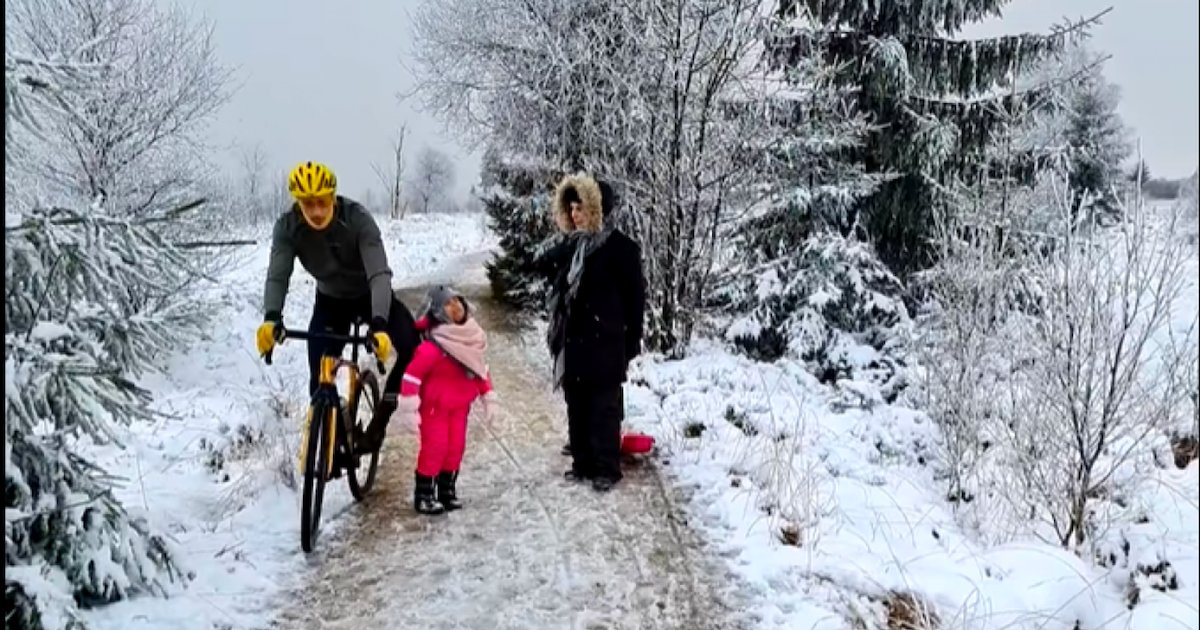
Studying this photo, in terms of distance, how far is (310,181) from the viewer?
4.51 meters

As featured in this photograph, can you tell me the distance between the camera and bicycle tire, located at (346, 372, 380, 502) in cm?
510

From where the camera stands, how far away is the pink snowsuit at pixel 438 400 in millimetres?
5016

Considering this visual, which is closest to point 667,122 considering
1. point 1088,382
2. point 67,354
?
point 1088,382

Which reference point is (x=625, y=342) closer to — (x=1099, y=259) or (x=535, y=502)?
(x=535, y=502)

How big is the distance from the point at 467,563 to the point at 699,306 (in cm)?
704

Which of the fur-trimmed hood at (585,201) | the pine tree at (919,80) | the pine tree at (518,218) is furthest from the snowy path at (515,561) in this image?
the pine tree at (518,218)

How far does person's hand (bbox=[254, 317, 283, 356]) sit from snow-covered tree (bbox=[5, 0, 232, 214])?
231 inches

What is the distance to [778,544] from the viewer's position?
466 centimetres

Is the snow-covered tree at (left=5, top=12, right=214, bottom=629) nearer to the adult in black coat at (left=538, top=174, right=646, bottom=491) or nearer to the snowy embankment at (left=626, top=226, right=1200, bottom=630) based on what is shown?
the adult in black coat at (left=538, top=174, right=646, bottom=491)

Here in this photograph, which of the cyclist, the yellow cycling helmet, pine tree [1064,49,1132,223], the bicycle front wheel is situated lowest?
the bicycle front wheel

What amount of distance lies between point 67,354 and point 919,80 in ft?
36.9

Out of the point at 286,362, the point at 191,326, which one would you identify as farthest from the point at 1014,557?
the point at 286,362

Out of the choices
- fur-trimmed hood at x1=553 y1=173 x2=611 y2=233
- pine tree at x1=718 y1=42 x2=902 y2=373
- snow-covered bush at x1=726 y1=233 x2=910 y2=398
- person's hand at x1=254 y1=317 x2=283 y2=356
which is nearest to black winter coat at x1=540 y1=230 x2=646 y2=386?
fur-trimmed hood at x1=553 y1=173 x2=611 y2=233

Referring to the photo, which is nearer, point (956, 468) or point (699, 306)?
point (956, 468)
